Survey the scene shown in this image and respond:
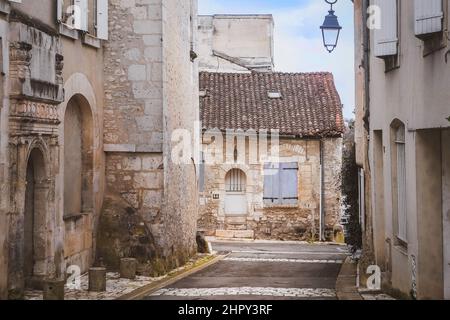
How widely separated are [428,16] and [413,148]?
189 cm

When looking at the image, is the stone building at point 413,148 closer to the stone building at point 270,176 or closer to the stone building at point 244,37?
the stone building at point 270,176

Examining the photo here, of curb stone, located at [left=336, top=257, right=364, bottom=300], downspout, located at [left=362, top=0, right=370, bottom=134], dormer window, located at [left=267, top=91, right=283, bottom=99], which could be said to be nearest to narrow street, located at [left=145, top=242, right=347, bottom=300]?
curb stone, located at [left=336, top=257, right=364, bottom=300]

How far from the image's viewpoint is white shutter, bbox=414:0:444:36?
8.17 m

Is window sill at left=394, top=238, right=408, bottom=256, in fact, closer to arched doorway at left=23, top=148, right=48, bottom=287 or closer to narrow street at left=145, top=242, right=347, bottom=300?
narrow street at left=145, top=242, right=347, bottom=300

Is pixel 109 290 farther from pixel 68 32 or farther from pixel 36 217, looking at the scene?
pixel 68 32

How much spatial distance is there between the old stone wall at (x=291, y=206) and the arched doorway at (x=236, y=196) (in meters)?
0.15

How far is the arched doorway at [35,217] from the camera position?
36.5ft

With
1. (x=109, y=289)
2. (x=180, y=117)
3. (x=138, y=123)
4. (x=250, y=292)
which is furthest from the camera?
(x=180, y=117)

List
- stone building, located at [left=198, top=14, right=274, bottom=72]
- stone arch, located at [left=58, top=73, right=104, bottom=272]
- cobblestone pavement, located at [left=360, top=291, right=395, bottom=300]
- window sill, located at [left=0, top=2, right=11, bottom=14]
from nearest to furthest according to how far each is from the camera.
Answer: window sill, located at [left=0, top=2, right=11, bottom=14] < cobblestone pavement, located at [left=360, top=291, right=395, bottom=300] < stone arch, located at [left=58, top=73, right=104, bottom=272] < stone building, located at [left=198, top=14, right=274, bottom=72]

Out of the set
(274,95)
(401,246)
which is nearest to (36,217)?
(401,246)

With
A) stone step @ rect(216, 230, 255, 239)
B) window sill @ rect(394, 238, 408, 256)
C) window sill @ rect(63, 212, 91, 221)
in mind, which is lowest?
stone step @ rect(216, 230, 255, 239)

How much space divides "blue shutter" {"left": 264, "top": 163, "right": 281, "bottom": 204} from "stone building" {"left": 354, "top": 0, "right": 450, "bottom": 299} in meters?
13.7

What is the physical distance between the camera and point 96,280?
11.5 meters

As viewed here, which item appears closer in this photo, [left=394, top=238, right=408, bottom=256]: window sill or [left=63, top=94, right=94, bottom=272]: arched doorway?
[left=394, top=238, right=408, bottom=256]: window sill
